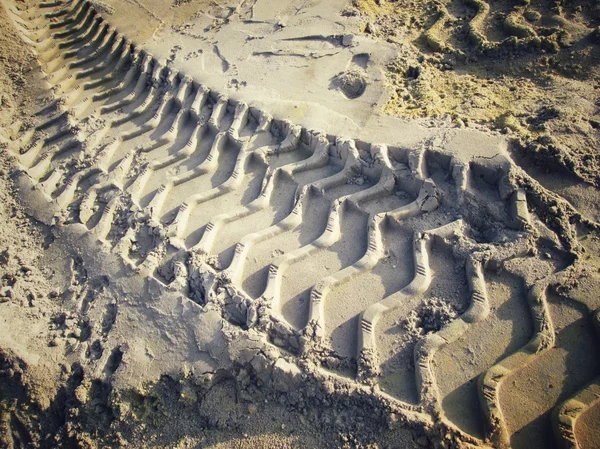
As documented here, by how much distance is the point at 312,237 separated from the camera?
487 cm

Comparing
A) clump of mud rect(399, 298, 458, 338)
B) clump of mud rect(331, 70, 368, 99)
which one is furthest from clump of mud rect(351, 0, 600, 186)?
clump of mud rect(399, 298, 458, 338)

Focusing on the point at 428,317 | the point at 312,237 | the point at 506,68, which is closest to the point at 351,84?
the point at 506,68

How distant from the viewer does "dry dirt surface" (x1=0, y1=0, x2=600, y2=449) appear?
3754mm

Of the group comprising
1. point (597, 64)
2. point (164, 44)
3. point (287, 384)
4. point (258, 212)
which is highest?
point (597, 64)

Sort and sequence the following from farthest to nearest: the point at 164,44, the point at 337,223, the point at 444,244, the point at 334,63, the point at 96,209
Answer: the point at 164,44 → the point at 334,63 → the point at 96,209 → the point at 337,223 → the point at 444,244

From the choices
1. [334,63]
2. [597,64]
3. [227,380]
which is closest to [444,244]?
[227,380]

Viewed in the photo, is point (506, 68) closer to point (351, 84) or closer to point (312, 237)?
point (351, 84)

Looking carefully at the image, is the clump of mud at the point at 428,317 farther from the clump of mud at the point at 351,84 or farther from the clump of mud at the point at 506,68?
the clump of mud at the point at 351,84

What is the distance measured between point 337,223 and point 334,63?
2918mm

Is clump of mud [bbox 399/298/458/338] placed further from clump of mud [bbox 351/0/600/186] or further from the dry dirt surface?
clump of mud [bbox 351/0/600/186]

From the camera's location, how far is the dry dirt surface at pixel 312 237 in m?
3.75

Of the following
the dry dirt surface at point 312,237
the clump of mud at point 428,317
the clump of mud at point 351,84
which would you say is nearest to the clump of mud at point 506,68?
the dry dirt surface at point 312,237

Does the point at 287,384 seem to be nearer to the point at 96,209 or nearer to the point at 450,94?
the point at 96,209

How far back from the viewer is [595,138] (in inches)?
195
